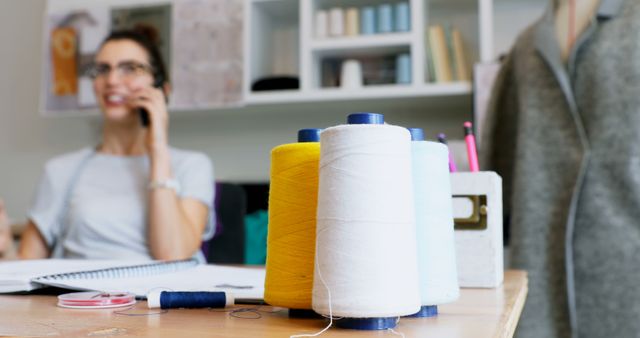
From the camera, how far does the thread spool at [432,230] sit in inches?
19.0

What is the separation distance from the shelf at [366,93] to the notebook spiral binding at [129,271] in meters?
1.24

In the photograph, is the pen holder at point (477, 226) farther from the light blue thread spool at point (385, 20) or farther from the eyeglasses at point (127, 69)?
the light blue thread spool at point (385, 20)

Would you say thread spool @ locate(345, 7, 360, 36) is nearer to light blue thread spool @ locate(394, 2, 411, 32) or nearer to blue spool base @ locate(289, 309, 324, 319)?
light blue thread spool @ locate(394, 2, 411, 32)

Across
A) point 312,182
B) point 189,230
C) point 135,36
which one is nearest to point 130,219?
point 189,230

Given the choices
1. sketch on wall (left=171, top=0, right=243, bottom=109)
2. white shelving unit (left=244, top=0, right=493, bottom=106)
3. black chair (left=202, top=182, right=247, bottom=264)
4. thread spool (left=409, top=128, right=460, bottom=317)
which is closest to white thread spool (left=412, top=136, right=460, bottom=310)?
thread spool (left=409, top=128, right=460, bottom=317)

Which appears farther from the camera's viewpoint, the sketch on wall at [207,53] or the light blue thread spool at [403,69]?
the sketch on wall at [207,53]

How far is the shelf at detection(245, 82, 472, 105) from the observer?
6.42ft

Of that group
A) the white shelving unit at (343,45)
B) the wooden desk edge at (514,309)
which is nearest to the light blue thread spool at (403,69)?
the white shelving unit at (343,45)

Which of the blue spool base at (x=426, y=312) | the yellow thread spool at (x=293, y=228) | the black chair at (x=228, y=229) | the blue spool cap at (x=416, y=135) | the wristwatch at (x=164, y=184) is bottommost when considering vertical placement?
the black chair at (x=228, y=229)

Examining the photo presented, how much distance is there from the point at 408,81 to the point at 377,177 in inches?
64.0

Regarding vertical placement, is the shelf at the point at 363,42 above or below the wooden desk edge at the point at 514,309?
above

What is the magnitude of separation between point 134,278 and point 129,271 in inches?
0.8

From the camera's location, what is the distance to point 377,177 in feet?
1.36

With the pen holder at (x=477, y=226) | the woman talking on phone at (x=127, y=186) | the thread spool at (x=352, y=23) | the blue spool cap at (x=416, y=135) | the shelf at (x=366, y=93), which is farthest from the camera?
the thread spool at (x=352, y=23)
